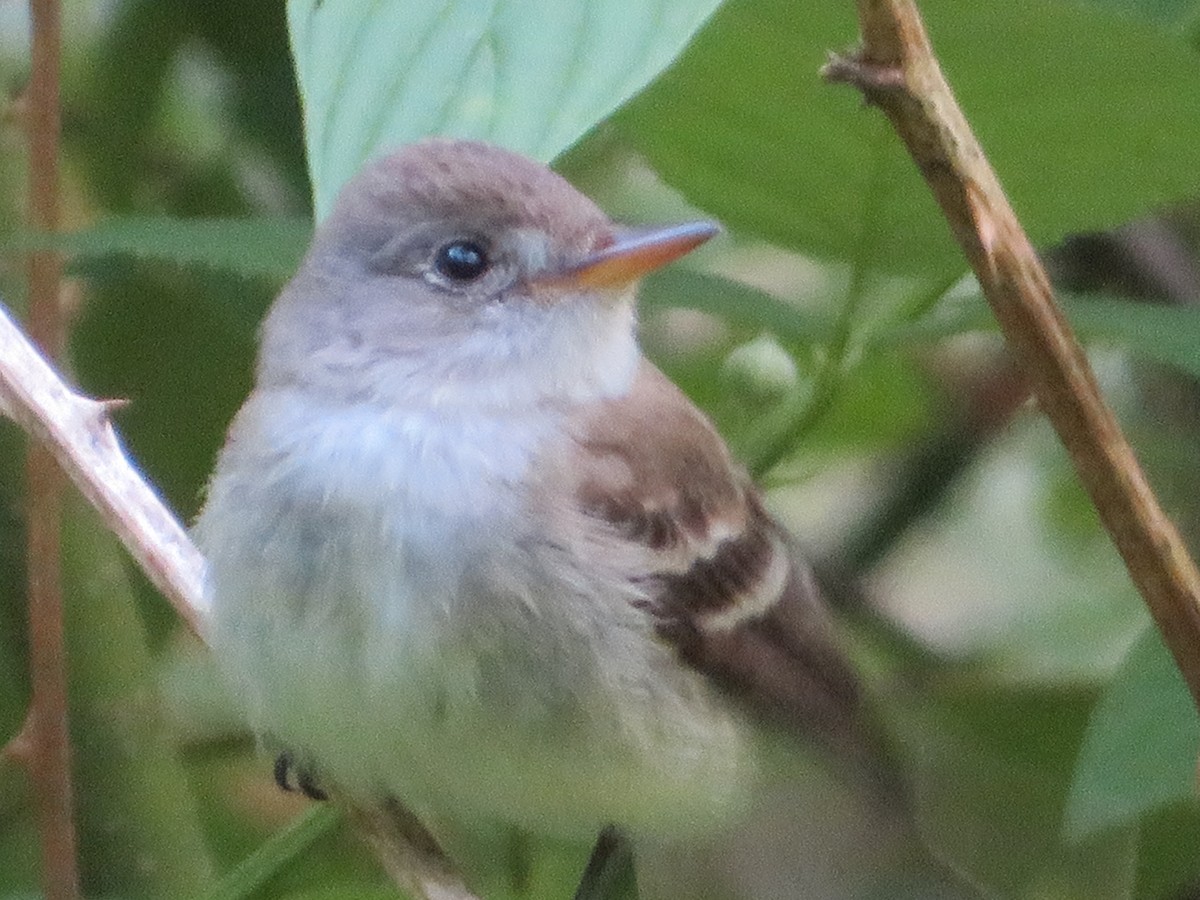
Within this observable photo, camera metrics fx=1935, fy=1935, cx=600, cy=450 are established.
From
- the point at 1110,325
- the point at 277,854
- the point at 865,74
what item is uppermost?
the point at 865,74

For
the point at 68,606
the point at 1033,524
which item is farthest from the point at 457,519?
the point at 1033,524

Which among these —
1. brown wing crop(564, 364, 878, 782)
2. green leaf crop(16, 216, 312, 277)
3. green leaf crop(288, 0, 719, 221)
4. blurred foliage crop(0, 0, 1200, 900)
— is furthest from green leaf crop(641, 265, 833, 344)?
green leaf crop(288, 0, 719, 221)

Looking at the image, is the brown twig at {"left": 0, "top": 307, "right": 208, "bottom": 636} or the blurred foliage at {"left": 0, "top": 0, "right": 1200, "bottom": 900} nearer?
the blurred foliage at {"left": 0, "top": 0, "right": 1200, "bottom": 900}

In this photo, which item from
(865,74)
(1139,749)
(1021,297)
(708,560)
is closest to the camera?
(865,74)

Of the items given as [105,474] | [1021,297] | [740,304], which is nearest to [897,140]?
[740,304]

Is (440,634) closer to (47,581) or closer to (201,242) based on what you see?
(201,242)

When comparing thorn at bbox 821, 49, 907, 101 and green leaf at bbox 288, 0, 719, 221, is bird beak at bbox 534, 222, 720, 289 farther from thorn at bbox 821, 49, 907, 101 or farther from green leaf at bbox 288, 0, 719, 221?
thorn at bbox 821, 49, 907, 101

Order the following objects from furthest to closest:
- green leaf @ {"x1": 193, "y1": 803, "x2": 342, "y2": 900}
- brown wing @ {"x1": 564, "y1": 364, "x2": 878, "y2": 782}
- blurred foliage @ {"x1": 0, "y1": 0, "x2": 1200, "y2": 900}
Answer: brown wing @ {"x1": 564, "y1": 364, "x2": 878, "y2": 782}
green leaf @ {"x1": 193, "y1": 803, "x2": 342, "y2": 900}
blurred foliage @ {"x1": 0, "y1": 0, "x2": 1200, "y2": 900}

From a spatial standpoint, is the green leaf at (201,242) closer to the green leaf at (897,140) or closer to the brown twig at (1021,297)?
the green leaf at (897,140)
